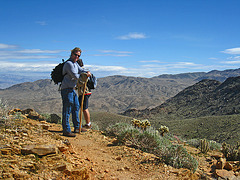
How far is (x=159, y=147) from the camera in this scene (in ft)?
17.4

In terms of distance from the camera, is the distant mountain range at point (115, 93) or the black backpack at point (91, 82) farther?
the distant mountain range at point (115, 93)

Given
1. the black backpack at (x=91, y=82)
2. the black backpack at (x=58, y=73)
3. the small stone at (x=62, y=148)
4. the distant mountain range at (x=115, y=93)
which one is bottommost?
the distant mountain range at (x=115, y=93)

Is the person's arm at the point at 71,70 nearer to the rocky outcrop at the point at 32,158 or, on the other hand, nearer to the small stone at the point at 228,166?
the rocky outcrop at the point at 32,158

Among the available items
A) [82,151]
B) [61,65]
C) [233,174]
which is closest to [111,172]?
[82,151]

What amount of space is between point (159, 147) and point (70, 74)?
117 inches

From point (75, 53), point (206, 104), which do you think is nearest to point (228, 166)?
point (75, 53)

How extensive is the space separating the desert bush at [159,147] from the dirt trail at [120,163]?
257mm

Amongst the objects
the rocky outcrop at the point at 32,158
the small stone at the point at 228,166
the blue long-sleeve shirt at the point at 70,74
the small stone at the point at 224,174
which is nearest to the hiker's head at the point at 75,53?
the blue long-sleeve shirt at the point at 70,74

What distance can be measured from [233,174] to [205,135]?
1593 cm

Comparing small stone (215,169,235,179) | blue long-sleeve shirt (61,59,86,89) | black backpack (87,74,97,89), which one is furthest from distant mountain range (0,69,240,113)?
small stone (215,169,235,179)

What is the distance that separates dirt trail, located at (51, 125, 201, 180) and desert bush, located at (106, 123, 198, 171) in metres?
0.26

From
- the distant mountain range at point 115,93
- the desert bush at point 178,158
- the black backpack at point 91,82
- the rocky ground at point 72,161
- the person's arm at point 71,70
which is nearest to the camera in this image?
the rocky ground at point 72,161

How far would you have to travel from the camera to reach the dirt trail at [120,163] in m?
4.03

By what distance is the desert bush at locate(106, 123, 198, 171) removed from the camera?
481cm
